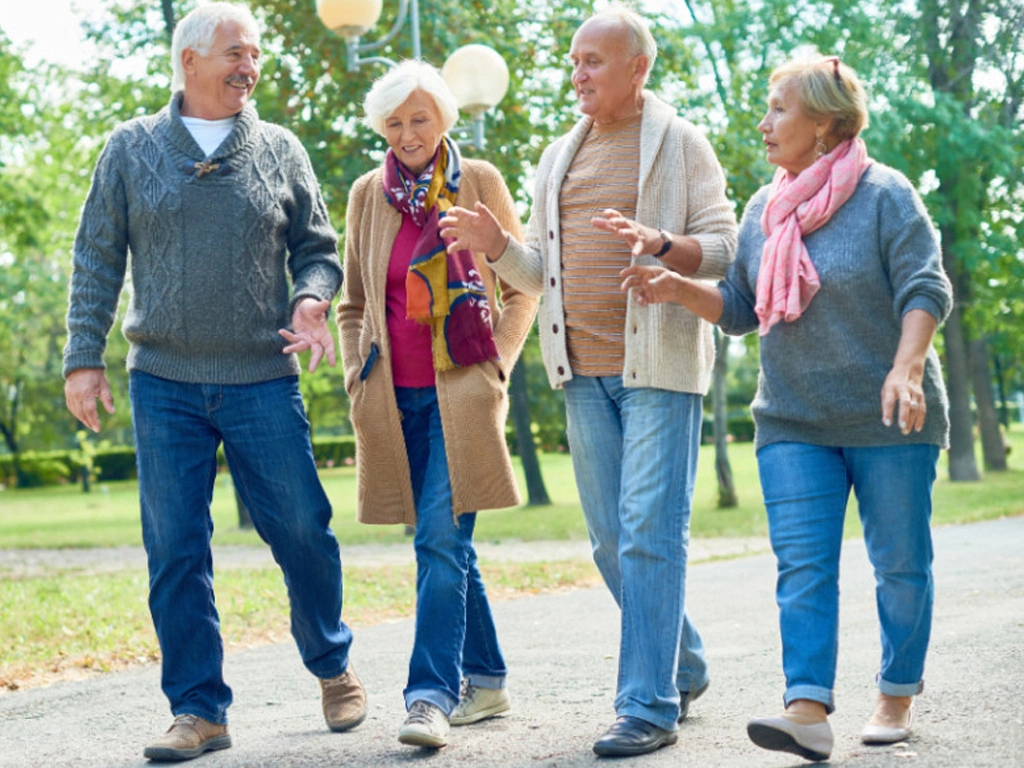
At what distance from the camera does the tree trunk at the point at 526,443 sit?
90.2 feet

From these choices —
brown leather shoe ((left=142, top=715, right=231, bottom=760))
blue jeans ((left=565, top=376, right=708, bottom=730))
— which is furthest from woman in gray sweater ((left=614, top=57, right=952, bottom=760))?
brown leather shoe ((left=142, top=715, right=231, bottom=760))

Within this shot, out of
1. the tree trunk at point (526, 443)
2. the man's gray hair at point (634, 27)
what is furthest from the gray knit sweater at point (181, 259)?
the tree trunk at point (526, 443)

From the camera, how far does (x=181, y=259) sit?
4.70 meters

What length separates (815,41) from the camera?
2264 cm

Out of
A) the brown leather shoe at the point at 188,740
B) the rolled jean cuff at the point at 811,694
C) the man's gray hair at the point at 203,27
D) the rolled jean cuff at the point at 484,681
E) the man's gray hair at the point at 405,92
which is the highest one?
the man's gray hair at the point at 203,27

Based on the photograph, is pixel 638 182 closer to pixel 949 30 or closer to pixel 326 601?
pixel 326 601

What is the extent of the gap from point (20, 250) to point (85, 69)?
11.6 ft

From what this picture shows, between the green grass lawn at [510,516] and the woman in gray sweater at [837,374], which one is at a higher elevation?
the woman in gray sweater at [837,374]

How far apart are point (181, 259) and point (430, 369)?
2.96 ft

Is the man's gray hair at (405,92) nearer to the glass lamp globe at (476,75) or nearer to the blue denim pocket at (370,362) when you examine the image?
the blue denim pocket at (370,362)

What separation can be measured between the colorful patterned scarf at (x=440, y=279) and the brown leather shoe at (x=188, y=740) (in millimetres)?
1404

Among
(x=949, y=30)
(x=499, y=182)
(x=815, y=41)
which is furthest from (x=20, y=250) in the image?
(x=499, y=182)

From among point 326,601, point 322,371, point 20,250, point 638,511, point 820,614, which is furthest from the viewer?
point 322,371

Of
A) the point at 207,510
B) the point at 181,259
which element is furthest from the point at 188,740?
the point at 181,259
